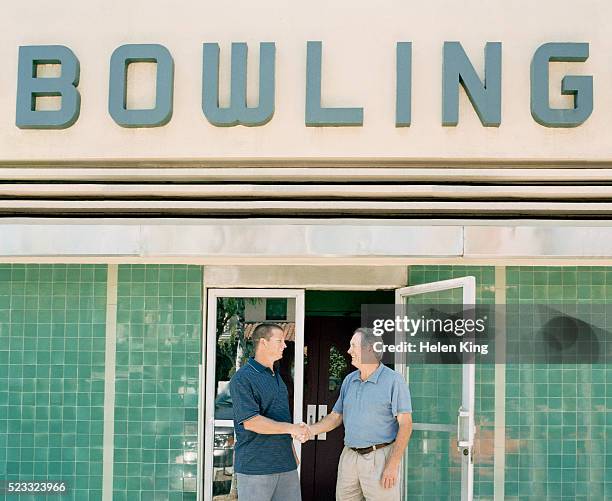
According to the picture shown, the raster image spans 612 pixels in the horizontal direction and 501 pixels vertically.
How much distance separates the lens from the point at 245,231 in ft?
25.1

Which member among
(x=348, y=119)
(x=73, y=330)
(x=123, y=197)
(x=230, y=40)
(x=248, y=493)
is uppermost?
(x=230, y=40)

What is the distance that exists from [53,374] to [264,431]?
8.25 ft

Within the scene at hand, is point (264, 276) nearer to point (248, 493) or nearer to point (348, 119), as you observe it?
point (348, 119)

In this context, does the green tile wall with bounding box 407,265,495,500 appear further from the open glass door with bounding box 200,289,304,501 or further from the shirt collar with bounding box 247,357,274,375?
the shirt collar with bounding box 247,357,274,375

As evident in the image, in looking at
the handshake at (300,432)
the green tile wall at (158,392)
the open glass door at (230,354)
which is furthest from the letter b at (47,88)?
the handshake at (300,432)

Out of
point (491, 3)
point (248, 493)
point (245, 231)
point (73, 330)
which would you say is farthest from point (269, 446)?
point (491, 3)

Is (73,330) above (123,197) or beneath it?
beneath

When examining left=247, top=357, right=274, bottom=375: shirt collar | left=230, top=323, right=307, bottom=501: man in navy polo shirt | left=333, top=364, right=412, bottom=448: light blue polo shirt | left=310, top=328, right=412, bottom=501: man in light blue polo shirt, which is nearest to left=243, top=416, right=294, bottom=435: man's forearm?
left=230, top=323, right=307, bottom=501: man in navy polo shirt

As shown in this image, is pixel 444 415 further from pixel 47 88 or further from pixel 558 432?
pixel 47 88

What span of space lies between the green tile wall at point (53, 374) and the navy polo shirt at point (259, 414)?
1.95 meters

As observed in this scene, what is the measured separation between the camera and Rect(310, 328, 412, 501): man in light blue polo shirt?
22.3ft

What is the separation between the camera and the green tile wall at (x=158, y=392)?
8094 millimetres

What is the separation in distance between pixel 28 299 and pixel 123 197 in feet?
4.19

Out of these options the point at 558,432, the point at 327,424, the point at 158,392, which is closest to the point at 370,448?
the point at 327,424
